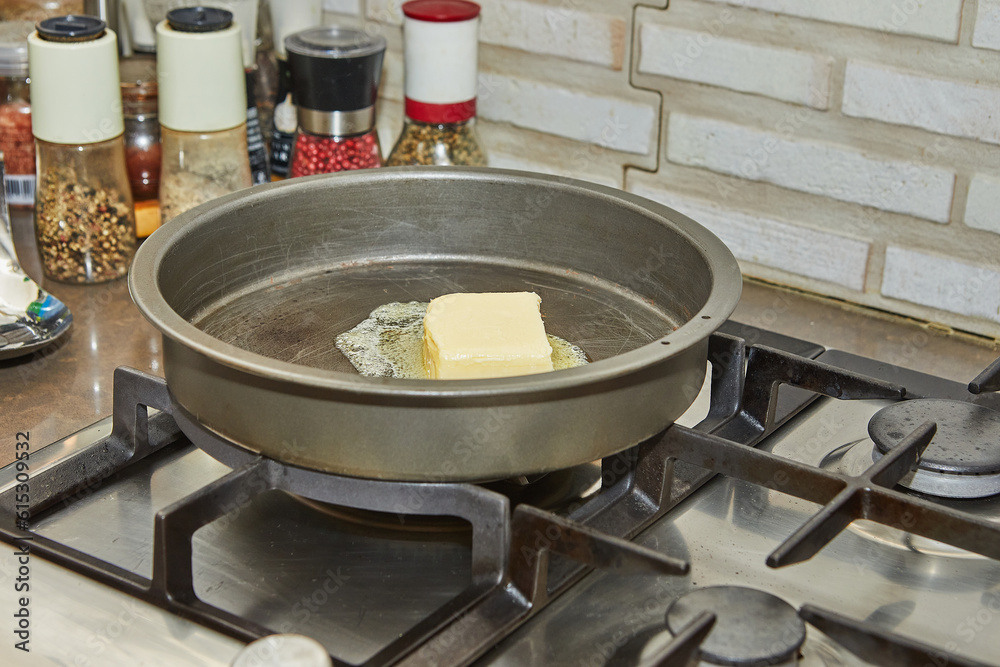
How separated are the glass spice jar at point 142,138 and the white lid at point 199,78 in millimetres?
72

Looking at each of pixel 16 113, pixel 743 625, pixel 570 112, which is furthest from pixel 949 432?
pixel 16 113

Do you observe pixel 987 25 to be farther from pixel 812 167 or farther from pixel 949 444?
pixel 949 444

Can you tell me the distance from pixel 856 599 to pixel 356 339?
0.42 metres

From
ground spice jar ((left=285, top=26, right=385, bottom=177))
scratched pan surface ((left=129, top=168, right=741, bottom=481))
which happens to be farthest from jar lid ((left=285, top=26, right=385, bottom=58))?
scratched pan surface ((left=129, top=168, right=741, bottom=481))

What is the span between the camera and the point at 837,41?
107 cm

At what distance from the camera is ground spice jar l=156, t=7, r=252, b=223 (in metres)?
1.11

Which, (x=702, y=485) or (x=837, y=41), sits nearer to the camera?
(x=702, y=485)

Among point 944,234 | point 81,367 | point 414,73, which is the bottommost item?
point 81,367

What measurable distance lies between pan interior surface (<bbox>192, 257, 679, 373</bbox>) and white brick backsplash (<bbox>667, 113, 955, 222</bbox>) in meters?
0.28

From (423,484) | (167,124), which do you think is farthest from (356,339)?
(167,124)

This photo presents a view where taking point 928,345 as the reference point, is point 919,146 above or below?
above

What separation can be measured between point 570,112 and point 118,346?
550 millimetres

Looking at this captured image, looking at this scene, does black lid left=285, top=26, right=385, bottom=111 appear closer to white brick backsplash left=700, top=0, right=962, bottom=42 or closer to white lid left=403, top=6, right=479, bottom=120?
white lid left=403, top=6, right=479, bottom=120

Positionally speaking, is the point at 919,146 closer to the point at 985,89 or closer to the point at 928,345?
the point at 985,89
